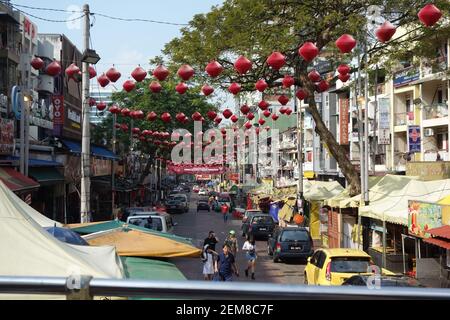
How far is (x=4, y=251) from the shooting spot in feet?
13.3

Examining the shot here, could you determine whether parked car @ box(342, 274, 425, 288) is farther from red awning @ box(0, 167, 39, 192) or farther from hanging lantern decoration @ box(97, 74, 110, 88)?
red awning @ box(0, 167, 39, 192)

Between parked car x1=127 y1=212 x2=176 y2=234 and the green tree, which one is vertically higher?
the green tree

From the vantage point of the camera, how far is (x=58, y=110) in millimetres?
38562

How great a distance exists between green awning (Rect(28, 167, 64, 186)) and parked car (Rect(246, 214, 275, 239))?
38.6 ft

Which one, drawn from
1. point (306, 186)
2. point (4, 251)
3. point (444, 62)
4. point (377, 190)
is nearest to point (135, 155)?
point (306, 186)

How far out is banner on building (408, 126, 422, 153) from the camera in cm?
3534

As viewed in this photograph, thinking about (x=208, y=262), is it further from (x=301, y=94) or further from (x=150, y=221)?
(x=301, y=94)

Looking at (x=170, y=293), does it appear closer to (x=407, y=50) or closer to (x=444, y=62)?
(x=407, y=50)

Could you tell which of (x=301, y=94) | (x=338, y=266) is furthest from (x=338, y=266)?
(x=301, y=94)

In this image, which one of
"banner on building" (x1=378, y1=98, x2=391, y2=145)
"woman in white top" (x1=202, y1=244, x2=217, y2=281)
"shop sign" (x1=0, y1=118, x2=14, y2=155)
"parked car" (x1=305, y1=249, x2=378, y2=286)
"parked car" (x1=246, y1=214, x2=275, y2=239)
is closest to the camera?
"parked car" (x1=305, y1=249, x2=378, y2=286)

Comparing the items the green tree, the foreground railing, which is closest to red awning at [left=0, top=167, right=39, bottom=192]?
the green tree

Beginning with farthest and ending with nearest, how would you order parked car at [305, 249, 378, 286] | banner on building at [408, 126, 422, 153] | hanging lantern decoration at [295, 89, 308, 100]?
banner on building at [408, 126, 422, 153] → hanging lantern decoration at [295, 89, 308, 100] → parked car at [305, 249, 378, 286]

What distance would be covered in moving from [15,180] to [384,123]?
24.9m

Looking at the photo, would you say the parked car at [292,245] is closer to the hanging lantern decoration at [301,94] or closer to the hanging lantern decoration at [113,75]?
the hanging lantern decoration at [301,94]
